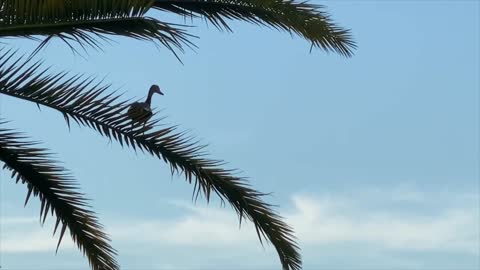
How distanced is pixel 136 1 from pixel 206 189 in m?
2.50

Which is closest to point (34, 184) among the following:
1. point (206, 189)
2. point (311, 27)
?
point (206, 189)

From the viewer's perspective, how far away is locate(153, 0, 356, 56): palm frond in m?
9.03

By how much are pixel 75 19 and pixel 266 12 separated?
225 centimetres

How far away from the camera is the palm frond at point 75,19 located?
721 centimetres

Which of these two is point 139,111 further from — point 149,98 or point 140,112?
point 149,98

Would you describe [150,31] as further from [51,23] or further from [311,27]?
[311,27]

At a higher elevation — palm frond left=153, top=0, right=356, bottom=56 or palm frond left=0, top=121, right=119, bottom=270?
palm frond left=153, top=0, right=356, bottom=56

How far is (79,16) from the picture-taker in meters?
7.39

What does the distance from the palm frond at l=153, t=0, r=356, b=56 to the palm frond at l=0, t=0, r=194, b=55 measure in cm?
170

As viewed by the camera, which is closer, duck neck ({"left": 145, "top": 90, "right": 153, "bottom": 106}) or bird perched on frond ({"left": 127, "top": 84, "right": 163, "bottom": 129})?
bird perched on frond ({"left": 127, "top": 84, "right": 163, "bottom": 129})

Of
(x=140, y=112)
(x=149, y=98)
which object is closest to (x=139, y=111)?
(x=140, y=112)

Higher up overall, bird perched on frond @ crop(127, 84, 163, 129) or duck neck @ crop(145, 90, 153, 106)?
duck neck @ crop(145, 90, 153, 106)

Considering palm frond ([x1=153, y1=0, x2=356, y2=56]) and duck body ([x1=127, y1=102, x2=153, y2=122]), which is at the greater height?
palm frond ([x1=153, y1=0, x2=356, y2=56])

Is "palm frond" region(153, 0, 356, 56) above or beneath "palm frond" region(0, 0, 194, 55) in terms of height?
above
